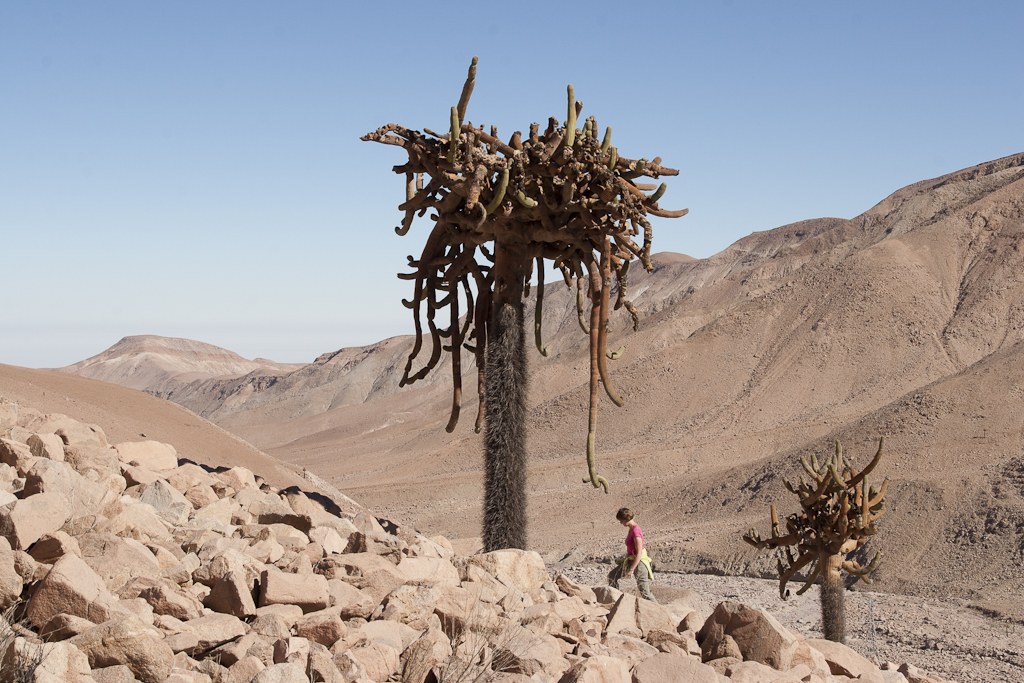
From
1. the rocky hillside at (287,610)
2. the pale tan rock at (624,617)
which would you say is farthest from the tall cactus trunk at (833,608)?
the pale tan rock at (624,617)

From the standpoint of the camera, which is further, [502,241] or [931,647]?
[931,647]

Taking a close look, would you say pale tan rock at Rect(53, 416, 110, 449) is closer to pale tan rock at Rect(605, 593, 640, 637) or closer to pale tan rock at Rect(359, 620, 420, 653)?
pale tan rock at Rect(359, 620, 420, 653)

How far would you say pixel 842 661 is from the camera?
5.46 metres

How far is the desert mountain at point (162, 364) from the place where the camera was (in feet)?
339

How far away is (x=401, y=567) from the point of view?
5.48 m

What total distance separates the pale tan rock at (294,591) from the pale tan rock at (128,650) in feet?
2.71

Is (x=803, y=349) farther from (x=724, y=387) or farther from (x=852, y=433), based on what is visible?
(x=852, y=433)

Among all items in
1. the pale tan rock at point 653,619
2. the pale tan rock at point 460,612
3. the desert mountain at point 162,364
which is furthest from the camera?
the desert mountain at point 162,364

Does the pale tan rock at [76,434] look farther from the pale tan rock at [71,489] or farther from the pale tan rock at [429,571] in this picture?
the pale tan rock at [429,571]

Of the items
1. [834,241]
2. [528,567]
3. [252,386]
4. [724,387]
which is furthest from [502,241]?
[252,386]

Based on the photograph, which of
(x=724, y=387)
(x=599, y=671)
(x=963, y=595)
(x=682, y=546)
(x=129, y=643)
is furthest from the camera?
(x=724, y=387)

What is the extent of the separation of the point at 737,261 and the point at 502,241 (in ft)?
191

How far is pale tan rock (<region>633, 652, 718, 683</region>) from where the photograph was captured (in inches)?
172

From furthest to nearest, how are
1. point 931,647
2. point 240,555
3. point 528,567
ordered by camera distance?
point 931,647 → point 528,567 → point 240,555
